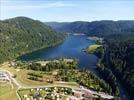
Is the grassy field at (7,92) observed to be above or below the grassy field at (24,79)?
below

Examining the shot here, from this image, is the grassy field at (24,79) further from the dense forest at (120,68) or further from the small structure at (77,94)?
the dense forest at (120,68)

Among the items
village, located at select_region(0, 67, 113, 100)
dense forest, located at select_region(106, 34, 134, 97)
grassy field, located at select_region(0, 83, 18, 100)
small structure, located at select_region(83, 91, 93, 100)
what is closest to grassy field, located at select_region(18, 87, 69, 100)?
village, located at select_region(0, 67, 113, 100)

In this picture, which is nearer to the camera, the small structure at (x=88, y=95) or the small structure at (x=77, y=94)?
the small structure at (x=88, y=95)

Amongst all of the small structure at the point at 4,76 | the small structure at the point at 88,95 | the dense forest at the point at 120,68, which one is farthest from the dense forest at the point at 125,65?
the small structure at the point at 4,76

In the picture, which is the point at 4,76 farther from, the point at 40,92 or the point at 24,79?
the point at 40,92

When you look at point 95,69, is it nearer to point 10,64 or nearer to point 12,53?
point 10,64

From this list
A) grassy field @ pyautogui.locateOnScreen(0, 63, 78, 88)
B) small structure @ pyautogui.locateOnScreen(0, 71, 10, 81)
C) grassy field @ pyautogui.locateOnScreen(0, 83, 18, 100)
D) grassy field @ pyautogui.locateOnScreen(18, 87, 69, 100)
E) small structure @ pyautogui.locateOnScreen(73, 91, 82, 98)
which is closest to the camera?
grassy field @ pyautogui.locateOnScreen(18, 87, 69, 100)

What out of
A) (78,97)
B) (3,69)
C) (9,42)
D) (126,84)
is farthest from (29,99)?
(9,42)

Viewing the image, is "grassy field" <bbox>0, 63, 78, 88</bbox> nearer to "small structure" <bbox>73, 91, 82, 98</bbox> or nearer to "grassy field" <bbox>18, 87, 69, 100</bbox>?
"grassy field" <bbox>18, 87, 69, 100</bbox>
